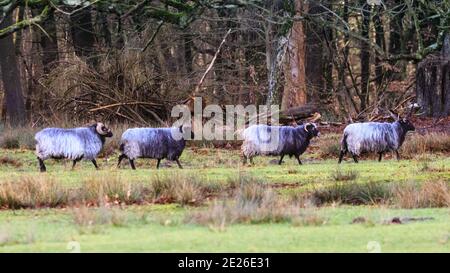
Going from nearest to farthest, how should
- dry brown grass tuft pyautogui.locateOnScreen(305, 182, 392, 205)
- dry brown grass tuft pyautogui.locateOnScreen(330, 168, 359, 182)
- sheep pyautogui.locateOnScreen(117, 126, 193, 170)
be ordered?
dry brown grass tuft pyautogui.locateOnScreen(305, 182, 392, 205) → dry brown grass tuft pyautogui.locateOnScreen(330, 168, 359, 182) → sheep pyautogui.locateOnScreen(117, 126, 193, 170)

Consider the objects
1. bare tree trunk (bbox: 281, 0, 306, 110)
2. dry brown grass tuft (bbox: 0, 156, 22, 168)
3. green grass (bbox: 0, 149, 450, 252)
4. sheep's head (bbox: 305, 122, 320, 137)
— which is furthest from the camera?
bare tree trunk (bbox: 281, 0, 306, 110)

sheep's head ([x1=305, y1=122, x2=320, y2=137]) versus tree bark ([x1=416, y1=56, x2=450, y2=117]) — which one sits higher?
tree bark ([x1=416, y1=56, x2=450, y2=117])

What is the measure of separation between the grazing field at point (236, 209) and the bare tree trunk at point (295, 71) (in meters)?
13.3

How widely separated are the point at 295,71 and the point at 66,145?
16306 mm

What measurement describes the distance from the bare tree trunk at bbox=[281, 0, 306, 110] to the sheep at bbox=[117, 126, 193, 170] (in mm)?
12727

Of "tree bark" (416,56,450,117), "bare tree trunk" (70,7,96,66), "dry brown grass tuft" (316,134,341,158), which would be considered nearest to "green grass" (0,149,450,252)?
"dry brown grass tuft" (316,134,341,158)

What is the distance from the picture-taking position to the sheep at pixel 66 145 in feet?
79.3

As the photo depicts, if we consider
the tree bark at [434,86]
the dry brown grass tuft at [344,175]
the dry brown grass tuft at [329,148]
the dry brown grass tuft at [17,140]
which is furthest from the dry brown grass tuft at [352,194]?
the tree bark at [434,86]

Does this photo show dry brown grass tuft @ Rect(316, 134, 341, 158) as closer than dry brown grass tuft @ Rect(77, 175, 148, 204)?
No

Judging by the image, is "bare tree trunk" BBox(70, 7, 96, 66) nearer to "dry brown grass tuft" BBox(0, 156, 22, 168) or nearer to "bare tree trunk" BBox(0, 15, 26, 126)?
"bare tree trunk" BBox(0, 15, 26, 126)

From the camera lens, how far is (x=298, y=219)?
14484 millimetres

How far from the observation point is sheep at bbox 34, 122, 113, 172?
24.2 m

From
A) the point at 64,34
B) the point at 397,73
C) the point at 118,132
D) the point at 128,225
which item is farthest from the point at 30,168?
the point at 397,73

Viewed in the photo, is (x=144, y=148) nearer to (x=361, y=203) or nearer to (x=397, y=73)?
(x=361, y=203)
